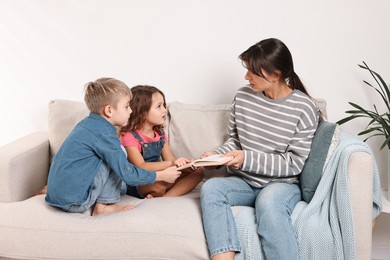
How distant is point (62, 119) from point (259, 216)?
1.15 m

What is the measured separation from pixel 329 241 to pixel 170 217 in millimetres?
604

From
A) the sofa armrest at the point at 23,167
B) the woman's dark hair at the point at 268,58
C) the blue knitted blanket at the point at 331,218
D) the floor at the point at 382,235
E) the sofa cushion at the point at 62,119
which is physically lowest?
the floor at the point at 382,235

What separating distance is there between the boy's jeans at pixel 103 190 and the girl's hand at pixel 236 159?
49 centimetres

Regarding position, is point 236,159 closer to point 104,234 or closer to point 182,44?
point 104,234

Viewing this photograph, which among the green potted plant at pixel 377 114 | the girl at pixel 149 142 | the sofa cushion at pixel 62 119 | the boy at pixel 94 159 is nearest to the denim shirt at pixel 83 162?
the boy at pixel 94 159

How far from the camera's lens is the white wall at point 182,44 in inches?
112

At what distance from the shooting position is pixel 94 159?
218cm

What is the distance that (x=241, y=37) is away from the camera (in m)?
2.87

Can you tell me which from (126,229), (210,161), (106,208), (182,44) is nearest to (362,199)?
(210,161)

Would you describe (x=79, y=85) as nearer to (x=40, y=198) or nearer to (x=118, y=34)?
(x=118, y=34)

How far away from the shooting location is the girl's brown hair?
8.02ft

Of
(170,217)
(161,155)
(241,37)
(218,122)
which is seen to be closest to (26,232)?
(170,217)

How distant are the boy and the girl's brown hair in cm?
20

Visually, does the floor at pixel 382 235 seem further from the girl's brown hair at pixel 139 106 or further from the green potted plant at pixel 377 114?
the girl's brown hair at pixel 139 106
